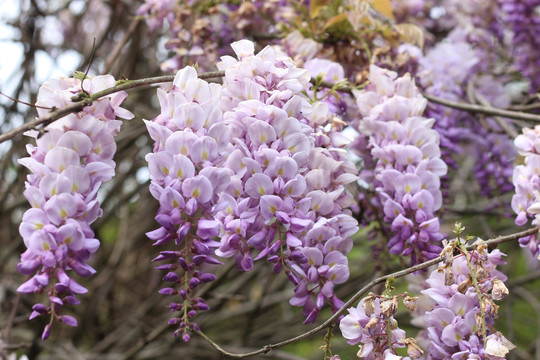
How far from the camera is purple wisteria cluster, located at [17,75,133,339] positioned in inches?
31.7

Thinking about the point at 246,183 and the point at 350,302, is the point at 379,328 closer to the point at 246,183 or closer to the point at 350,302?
the point at 350,302

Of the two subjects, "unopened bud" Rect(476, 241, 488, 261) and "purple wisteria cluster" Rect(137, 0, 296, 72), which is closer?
"unopened bud" Rect(476, 241, 488, 261)

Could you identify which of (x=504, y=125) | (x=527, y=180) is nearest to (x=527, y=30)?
(x=504, y=125)

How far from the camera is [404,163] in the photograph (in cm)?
115

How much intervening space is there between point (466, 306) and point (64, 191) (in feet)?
2.13

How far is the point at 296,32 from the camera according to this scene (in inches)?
58.7

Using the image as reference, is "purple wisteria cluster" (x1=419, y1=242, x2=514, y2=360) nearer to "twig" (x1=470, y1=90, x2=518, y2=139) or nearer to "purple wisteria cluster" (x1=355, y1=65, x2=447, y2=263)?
"purple wisteria cluster" (x1=355, y1=65, x2=447, y2=263)

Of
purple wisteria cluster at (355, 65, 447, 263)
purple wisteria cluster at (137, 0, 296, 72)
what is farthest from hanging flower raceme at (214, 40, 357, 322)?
purple wisteria cluster at (137, 0, 296, 72)

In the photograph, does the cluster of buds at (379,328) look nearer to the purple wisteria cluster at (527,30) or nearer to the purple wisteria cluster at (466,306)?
the purple wisteria cluster at (466,306)

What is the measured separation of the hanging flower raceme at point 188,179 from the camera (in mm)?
857

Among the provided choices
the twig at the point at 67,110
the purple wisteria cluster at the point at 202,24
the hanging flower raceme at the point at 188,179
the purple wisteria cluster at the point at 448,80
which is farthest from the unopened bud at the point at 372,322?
the purple wisteria cluster at the point at 202,24

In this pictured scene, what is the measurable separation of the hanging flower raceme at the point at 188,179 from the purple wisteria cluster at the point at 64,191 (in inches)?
3.3

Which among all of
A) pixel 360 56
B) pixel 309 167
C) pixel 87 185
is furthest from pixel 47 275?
pixel 360 56

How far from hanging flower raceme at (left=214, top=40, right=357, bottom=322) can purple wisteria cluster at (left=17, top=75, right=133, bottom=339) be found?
0.19 metres
